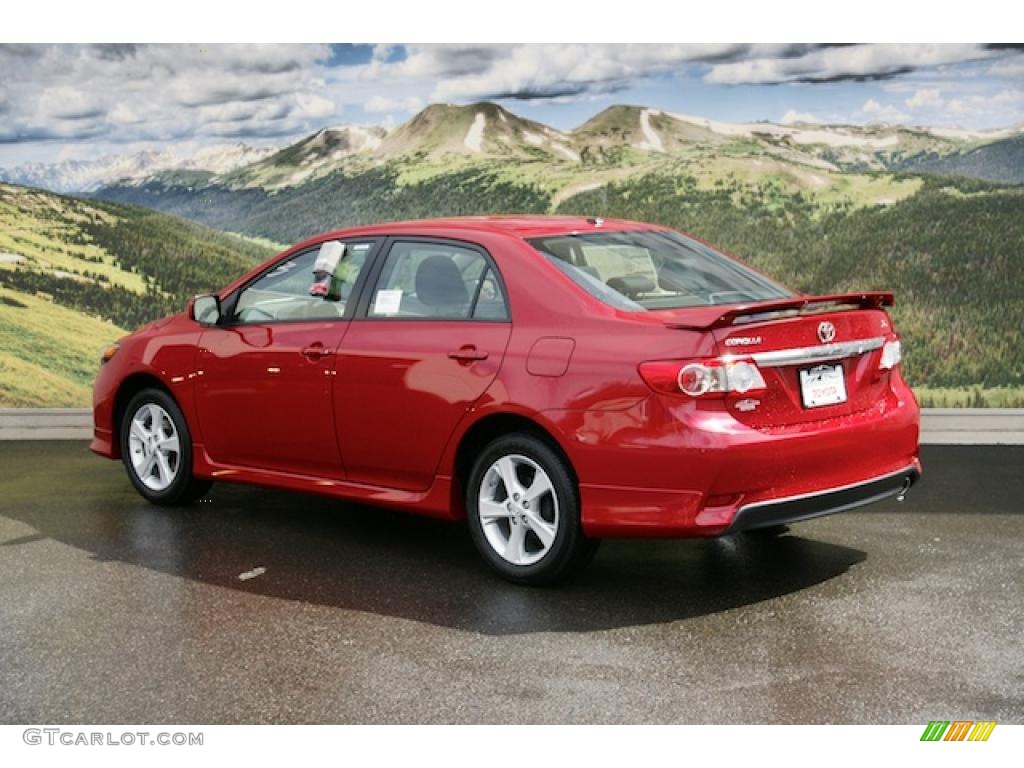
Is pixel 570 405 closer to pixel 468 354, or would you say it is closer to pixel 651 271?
pixel 468 354

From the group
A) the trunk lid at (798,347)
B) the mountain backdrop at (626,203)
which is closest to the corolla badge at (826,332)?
the trunk lid at (798,347)

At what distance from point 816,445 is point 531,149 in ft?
25.4

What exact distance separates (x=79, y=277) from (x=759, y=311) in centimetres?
884

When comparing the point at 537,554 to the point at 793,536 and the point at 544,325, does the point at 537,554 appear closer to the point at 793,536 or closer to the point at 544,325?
the point at 544,325

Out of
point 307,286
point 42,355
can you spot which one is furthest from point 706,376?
point 42,355

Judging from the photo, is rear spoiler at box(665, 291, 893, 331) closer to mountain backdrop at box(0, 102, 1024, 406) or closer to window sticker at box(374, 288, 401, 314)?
window sticker at box(374, 288, 401, 314)

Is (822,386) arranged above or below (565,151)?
below

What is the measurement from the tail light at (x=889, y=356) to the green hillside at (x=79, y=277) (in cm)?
812

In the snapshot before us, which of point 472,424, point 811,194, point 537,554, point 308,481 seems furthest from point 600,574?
point 811,194

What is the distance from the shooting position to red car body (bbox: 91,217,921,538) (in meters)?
6.24

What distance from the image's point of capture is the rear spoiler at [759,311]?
6203 millimetres

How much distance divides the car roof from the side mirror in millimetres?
762
